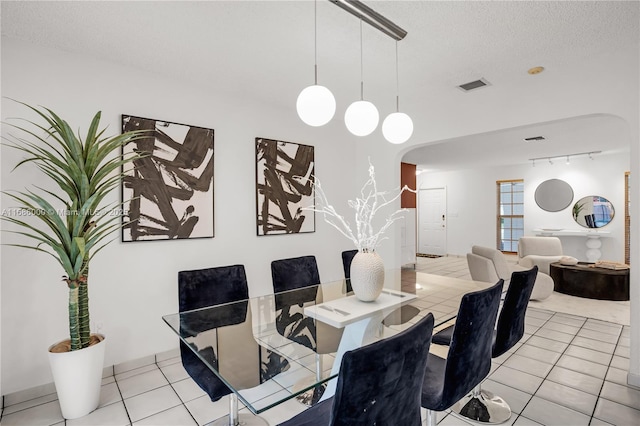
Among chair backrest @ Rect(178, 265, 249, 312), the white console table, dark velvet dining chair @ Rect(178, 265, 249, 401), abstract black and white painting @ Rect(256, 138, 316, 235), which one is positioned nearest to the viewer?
dark velvet dining chair @ Rect(178, 265, 249, 401)

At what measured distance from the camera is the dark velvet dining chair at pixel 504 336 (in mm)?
1895

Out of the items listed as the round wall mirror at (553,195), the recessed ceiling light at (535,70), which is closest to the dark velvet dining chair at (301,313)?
the recessed ceiling light at (535,70)

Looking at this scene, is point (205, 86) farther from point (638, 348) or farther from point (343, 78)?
point (638, 348)

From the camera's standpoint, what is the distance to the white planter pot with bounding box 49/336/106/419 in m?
2.03

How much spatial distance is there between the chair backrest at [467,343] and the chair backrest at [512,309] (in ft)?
1.09

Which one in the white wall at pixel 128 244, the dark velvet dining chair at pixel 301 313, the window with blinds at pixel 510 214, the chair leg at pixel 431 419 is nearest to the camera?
the dark velvet dining chair at pixel 301 313

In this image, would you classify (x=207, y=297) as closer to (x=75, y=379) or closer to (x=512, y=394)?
(x=75, y=379)

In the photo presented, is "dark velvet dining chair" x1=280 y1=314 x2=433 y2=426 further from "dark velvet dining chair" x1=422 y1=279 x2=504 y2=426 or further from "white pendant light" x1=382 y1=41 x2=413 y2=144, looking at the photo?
"white pendant light" x1=382 y1=41 x2=413 y2=144

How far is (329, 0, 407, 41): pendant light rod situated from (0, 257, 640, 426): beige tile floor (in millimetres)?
2489

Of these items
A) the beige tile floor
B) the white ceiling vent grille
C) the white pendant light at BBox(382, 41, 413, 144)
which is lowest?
the beige tile floor

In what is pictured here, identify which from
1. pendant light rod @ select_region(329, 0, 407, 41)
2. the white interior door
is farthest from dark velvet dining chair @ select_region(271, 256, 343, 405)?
the white interior door

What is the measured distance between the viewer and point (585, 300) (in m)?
4.80

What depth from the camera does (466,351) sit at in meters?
1.50

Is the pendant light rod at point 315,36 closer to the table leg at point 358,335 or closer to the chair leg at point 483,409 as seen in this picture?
the table leg at point 358,335
